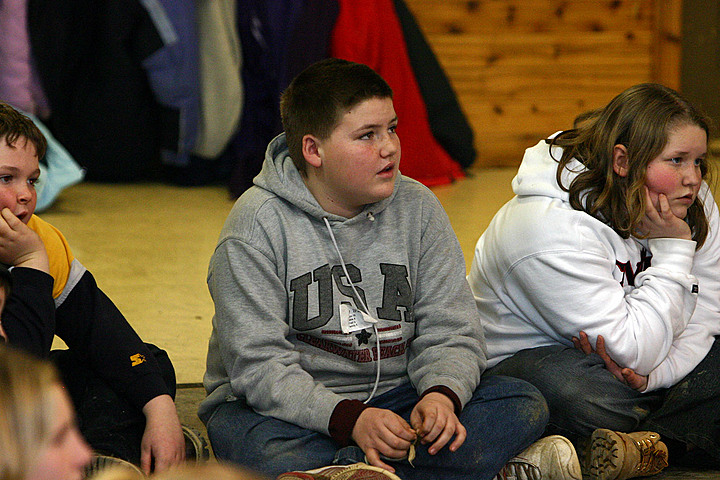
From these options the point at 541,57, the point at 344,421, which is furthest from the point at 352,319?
the point at 541,57

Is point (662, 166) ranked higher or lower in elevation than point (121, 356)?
higher

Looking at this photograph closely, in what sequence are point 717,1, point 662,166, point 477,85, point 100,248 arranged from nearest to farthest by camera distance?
point 662,166 < point 100,248 < point 477,85 < point 717,1

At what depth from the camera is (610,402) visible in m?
1.45

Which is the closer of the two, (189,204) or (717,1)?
(189,204)

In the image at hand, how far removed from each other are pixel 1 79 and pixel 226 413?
2.44 metres

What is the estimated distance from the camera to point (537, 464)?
A: 4.50 feet

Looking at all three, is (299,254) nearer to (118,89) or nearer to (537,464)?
(537,464)

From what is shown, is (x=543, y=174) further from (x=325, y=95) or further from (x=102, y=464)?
(x=102, y=464)

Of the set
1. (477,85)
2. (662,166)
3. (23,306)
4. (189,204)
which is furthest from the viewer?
(477,85)

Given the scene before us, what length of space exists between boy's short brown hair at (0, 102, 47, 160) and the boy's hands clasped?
0.63 metres

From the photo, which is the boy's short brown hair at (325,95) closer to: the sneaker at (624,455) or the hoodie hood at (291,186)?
the hoodie hood at (291,186)

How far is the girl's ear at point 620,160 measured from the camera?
153 centimetres

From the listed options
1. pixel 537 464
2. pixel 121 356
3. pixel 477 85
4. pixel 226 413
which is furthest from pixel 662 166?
pixel 477 85

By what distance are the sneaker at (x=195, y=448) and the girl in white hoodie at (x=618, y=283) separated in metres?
0.53
